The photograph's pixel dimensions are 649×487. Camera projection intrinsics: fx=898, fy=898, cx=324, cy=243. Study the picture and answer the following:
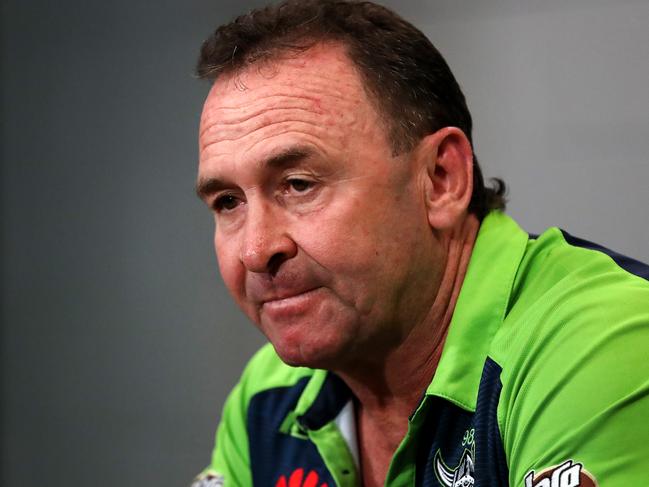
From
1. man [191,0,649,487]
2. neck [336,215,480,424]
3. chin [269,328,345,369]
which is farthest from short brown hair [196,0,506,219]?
chin [269,328,345,369]

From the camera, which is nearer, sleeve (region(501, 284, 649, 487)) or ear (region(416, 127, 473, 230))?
sleeve (region(501, 284, 649, 487))

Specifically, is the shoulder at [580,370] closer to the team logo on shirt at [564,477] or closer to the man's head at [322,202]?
the team logo on shirt at [564,477]

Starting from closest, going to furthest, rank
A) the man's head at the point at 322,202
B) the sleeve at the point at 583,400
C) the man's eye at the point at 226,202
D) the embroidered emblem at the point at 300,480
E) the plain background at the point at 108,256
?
the sleeve at the point at 583,400 → the man's head at the point at 322,202 → the man's eye at the point at 226,202 → the embroidered emblem at the point at 300,480 → the plain background at the point at 108,256

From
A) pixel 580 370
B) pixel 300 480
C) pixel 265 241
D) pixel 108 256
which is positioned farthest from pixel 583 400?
pixel 108 256

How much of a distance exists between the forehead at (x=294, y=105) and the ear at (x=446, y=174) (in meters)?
0.13

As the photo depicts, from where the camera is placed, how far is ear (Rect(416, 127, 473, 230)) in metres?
1.53

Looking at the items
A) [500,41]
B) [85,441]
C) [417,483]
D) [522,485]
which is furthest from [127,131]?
[522,485]

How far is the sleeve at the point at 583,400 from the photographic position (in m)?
1.07

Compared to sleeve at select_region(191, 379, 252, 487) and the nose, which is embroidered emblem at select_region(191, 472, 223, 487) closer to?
sleeve at select_region(191, 379, 252, 487)

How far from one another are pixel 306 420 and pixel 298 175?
0.55 meters

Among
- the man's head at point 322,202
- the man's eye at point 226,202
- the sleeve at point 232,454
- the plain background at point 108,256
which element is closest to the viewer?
the man's head at point 322,202

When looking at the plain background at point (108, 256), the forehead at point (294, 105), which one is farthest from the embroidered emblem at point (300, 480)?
the plain background at point (108, 256)

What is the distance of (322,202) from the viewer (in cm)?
143

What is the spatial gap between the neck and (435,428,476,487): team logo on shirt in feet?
0.68
